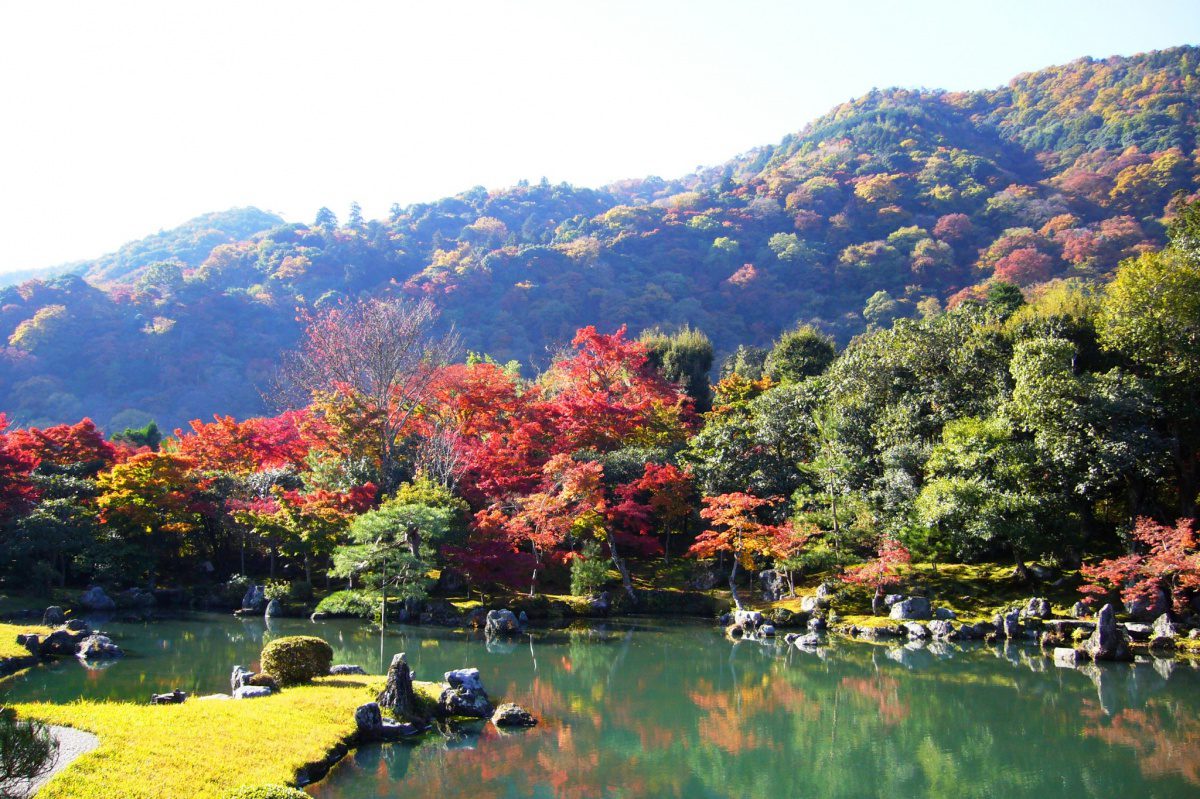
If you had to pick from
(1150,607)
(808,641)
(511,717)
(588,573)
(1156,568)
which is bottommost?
(808,641)

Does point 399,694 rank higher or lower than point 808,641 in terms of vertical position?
higher

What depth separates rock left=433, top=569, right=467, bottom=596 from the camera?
24.8 m

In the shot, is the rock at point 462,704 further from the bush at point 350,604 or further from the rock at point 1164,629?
the rock at point 1164,629

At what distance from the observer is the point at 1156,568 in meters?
17.2

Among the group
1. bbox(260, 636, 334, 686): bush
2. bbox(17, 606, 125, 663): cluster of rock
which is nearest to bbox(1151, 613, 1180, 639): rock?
bbox(260, 636, 334, 686): bush

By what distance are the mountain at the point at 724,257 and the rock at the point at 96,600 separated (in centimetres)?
3494

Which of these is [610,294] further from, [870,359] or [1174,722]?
[1174,722]

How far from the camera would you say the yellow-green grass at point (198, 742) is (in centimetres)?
751

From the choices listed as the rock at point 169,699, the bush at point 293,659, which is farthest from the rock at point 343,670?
the rock at point 169,699

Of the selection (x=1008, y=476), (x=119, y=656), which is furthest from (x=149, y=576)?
(x=1008, y=476)

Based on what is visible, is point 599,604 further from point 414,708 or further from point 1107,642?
point 1107,642

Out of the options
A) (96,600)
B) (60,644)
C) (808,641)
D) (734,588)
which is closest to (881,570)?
(808,641)

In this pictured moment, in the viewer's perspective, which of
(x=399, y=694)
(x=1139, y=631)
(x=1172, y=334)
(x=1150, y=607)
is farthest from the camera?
(x=1172, y=334)

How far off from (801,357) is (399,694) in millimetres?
25694
